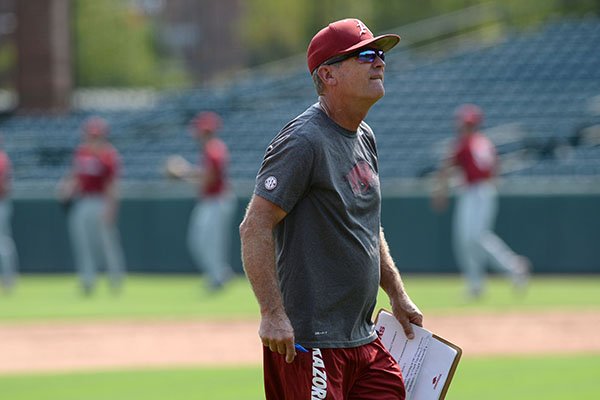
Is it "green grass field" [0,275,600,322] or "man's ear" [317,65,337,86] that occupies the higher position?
"man's ear" [317,65,337,86]

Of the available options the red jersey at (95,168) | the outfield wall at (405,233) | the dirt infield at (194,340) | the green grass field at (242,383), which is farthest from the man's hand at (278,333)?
the outfield wall at (405,233)

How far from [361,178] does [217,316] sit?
907 centimetres

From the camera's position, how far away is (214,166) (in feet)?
51.3

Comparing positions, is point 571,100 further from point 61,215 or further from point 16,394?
point 16,394

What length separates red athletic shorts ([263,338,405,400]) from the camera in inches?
171

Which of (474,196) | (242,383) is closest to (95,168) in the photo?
(474,196)

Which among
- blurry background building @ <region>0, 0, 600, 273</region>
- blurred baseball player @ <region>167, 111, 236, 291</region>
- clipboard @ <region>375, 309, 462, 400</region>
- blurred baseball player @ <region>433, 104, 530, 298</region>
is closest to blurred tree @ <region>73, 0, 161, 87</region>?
blurry background building @ <region>0, 0, 600, 273</region>

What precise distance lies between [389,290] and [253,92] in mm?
24179

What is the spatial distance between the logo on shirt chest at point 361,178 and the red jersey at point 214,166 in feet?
36.3

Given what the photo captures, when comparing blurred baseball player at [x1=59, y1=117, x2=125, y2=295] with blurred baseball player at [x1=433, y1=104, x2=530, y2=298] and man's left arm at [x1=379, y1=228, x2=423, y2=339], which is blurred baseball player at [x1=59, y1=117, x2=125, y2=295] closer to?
blurred baseball player at [x1=433, y1=104, x2=530, y2=298]

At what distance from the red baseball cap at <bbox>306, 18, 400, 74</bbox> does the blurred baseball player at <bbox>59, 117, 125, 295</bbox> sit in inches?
444

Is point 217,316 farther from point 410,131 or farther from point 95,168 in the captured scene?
point 410,131

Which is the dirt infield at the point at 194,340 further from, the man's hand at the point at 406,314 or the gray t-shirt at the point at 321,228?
the gray t-shirt at the point at 321,228

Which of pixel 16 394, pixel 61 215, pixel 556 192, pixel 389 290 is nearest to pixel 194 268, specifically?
pixel 61 215
